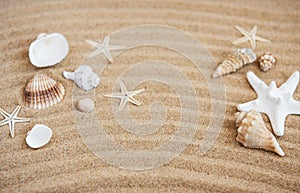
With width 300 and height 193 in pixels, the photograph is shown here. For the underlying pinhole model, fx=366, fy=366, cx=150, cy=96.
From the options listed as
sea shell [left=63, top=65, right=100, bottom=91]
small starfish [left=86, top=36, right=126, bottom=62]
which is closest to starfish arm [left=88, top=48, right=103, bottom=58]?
small starfish [left=86, top=36, right=126, bottom=62]

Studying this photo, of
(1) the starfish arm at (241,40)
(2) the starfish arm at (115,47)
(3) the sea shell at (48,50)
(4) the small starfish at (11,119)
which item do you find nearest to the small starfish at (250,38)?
(1) the starfish arm at (241,40)

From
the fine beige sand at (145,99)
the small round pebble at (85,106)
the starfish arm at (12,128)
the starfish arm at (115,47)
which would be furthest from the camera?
the starfish arm at (115,47)

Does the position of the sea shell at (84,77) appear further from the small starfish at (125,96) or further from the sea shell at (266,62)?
the sea shell at (266,62)

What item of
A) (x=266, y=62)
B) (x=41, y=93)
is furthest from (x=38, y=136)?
(x=266, y=62)

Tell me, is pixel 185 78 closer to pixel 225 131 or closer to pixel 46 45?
pixel 225 131

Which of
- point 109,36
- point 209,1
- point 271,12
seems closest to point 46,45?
point 109,36

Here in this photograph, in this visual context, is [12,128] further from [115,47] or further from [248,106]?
[248,106]
